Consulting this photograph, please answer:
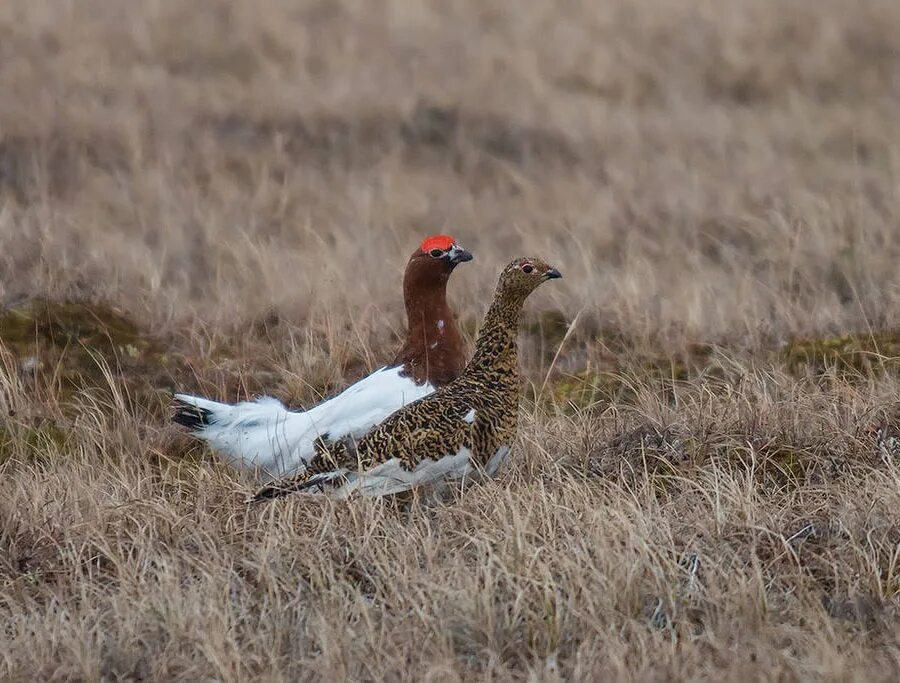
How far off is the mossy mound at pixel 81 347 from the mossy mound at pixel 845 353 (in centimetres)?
282

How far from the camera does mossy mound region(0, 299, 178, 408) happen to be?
6621 millimetres

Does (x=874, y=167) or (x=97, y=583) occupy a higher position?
(x=97, y=583)

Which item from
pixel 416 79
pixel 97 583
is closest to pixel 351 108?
pixel 416 79

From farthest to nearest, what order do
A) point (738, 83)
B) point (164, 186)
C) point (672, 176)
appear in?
point (738, 83) → point (672, 176) → point (164, 186)

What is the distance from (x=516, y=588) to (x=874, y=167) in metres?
9.68

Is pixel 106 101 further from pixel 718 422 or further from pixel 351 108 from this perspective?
pixel 718 422

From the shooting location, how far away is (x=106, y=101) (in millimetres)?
13219

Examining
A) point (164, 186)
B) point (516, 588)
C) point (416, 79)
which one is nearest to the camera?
point (516, 588)

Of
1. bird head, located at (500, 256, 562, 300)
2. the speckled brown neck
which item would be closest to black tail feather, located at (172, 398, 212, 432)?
the speckled brown neck

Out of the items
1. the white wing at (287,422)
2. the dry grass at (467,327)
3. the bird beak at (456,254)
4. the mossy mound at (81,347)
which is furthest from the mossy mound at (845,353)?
the mossy mound at (81,347)

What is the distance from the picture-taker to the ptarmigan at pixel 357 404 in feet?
18.1

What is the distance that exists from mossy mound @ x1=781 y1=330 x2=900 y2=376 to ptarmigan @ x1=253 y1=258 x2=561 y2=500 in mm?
2042

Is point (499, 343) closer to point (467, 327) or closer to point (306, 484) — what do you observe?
point (306, 484)

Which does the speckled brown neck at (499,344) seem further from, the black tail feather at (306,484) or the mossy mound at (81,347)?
the mossy mound at (81,347)
